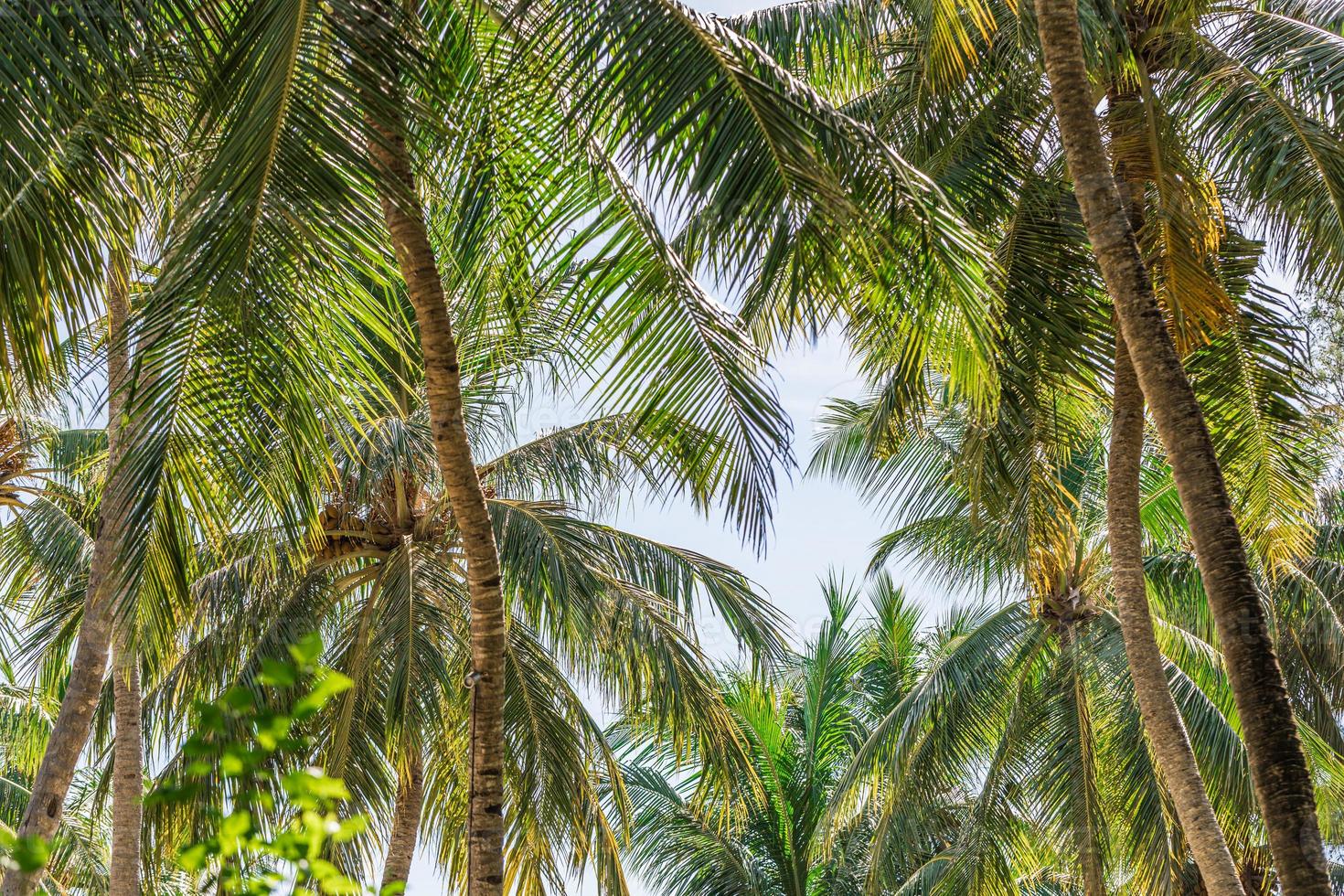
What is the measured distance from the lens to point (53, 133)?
4.43 meters

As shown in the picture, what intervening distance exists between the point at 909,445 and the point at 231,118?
9.88 metres

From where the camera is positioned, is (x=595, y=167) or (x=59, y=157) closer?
(x=59, y=157)

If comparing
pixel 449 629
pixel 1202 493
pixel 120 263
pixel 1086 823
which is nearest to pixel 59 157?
pixel 120 263

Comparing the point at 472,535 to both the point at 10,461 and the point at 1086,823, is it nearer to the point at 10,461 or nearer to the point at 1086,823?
the point at 10,461

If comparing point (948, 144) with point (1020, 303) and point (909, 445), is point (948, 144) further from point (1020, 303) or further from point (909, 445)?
point (909, 445)

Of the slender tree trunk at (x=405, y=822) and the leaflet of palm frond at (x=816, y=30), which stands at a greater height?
the leaflet of palm frond at (x=816, y=30)

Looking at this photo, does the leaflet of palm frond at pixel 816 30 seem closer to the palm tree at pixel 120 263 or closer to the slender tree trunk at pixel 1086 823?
the palm tree at pixel 120 263

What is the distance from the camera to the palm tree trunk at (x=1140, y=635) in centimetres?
615

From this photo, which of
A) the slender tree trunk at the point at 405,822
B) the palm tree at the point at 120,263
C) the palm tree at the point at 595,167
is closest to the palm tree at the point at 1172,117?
the palm tree at the point at 595,167

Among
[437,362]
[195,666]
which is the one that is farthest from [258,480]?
[195,666]

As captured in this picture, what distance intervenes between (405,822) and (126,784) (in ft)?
7.69

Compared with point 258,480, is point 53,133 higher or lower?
higher

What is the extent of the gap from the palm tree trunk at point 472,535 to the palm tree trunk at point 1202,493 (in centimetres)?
280

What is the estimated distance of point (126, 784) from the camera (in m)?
8.04
